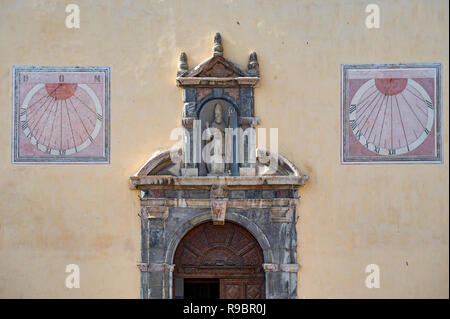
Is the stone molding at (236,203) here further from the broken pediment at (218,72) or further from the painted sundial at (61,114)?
the broken pediment at (218,72)

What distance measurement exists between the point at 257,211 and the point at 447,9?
11.7ft

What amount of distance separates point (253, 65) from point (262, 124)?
76 cm

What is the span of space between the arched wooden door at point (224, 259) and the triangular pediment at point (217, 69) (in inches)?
75.8

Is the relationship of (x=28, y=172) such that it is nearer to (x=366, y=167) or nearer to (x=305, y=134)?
(x=305, y=134)

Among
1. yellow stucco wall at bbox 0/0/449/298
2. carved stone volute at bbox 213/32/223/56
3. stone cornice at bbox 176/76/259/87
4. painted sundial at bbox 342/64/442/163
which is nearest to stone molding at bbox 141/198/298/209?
yellow stucco wall at bbox 0/0/449/298

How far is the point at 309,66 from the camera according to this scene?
902 cm

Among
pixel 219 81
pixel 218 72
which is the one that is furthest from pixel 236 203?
pixel 218 72

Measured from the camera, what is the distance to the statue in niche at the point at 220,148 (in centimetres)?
891

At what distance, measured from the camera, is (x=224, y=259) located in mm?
9047

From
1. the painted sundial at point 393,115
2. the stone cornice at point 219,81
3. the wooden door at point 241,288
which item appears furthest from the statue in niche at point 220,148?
the painted sundial at point 393,115

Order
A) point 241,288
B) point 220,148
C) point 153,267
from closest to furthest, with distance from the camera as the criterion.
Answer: point 153,267, point 220,148, point 241,288

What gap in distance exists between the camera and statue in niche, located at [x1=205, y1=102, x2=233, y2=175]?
8.91 m

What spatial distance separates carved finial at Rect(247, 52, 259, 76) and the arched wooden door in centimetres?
197

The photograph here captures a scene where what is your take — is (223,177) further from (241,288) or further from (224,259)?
(241,288)
